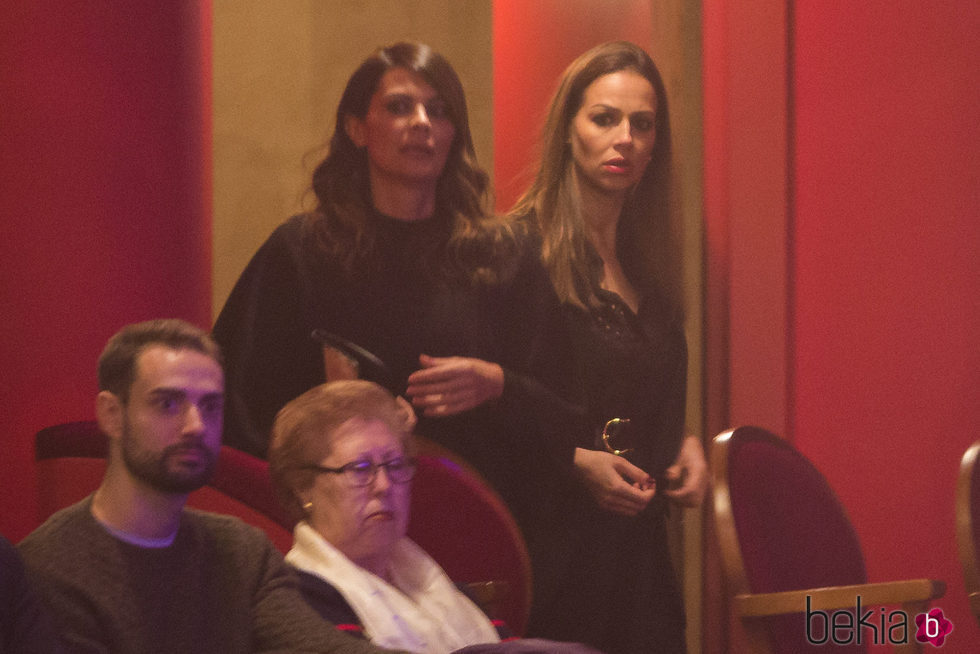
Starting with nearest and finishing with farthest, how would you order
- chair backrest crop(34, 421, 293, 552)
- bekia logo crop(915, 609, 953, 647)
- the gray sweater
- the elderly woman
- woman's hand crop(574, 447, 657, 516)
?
the gray sweater, the elderly woman, chair backrest crop(34, 421, 293, 552), woman's hand crop(574, 447, 657, 516), bekia logo crop(915, 609, 953, 647)

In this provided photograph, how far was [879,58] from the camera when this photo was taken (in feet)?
10.6

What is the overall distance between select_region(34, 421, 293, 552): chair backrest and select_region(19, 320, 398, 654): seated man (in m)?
0.29

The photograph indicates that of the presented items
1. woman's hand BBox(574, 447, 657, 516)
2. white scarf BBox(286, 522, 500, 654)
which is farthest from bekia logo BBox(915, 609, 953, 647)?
white scarf BBox(286, 522, 500, 654)

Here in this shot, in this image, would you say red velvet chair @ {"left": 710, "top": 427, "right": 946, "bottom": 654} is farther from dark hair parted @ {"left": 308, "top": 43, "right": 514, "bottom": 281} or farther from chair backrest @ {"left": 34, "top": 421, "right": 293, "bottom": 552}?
chair backrest @ {"left": 34, "top": 421, "right": 293, "bottom": 552}

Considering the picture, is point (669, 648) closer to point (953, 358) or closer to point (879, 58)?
point (953, 358)

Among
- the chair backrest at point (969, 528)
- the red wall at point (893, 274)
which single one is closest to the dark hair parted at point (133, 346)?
the chair backrest at point (969, 528)

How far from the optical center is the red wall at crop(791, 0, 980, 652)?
3143mm

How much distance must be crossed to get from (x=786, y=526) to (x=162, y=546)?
1.30m

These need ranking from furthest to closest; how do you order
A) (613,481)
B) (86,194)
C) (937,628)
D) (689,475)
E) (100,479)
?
(937,628) → (689,475) → (613,481) → (86,194) → (100,479)

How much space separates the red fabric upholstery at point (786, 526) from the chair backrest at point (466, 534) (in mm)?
463

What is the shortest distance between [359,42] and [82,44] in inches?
22.3

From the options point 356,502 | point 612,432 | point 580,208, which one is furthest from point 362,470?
point 580,208

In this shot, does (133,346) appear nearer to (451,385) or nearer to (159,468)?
(159,468)

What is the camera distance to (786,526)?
2.33 metres
